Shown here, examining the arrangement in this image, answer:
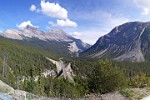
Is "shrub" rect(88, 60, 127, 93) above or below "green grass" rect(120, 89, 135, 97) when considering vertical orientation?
above

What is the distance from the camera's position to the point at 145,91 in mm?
18844

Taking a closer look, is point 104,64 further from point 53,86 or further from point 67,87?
point 53,86

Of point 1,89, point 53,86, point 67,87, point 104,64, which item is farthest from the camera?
point 53,86

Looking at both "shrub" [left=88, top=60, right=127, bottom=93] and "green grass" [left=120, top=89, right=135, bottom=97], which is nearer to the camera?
"green grass" [left=120, top=89, right=135, bottom=97]

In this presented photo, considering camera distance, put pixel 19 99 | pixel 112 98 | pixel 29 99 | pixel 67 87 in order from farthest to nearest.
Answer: pixel 67 87 < pixel 112 98 < pixel 29 99 < pixel 19 99

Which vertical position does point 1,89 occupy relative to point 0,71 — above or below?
below

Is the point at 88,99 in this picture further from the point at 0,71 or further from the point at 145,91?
the point at 0,71

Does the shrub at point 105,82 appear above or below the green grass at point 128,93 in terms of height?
above

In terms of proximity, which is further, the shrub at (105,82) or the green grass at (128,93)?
the shrub at (105,82)

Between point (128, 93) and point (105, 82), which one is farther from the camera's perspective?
point (105, 82)

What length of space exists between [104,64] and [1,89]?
45.3 m

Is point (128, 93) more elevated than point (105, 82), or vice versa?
point (105, 82)

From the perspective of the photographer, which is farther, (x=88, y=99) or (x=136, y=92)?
(x=136, y=92)

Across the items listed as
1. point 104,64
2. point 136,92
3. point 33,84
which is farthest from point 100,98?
point 33,84
